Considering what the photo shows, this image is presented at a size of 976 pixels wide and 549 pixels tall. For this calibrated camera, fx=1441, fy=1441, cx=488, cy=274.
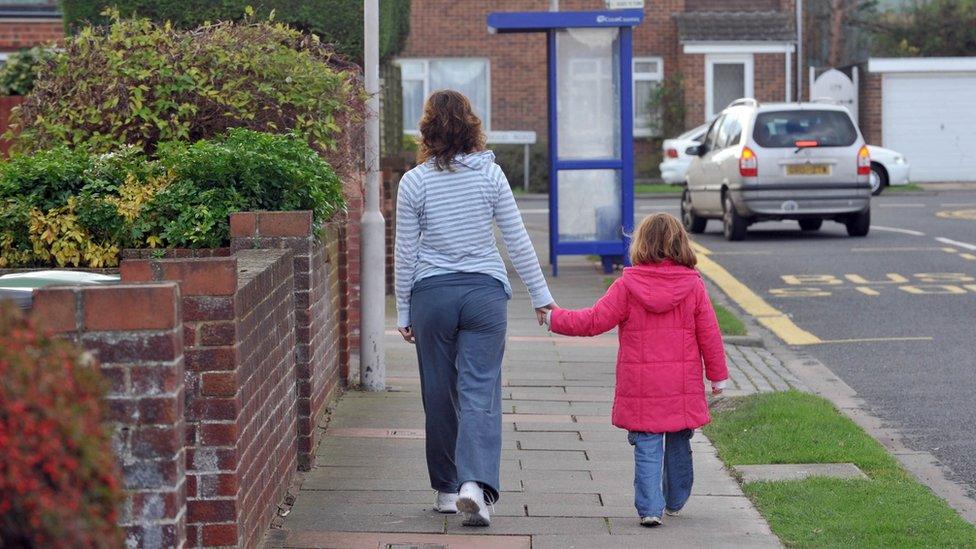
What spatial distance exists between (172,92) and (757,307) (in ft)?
22.0

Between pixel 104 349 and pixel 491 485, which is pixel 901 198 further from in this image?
pixel 104 349

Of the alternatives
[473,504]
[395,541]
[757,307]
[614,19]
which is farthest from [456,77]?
[395,541]

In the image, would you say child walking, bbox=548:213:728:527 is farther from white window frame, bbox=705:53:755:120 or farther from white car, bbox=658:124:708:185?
white window frame, bbox=705:53:755:120

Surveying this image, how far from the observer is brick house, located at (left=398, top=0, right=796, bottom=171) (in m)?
33.1

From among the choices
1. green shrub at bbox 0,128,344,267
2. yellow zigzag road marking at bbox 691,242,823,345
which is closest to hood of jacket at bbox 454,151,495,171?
green shrub at bbox 0,128,344,267

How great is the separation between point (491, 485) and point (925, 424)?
3365mm

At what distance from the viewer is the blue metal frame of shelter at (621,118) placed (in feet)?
47.7

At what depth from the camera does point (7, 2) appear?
60.9 ft

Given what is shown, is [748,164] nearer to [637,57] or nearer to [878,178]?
[878,178]

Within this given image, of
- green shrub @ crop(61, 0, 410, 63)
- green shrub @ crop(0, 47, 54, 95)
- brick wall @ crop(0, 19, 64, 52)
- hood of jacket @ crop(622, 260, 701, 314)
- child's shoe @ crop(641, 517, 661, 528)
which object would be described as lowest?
child's shoe @ crop(641, 517, 661, 528)

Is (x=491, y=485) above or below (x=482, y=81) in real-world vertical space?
below

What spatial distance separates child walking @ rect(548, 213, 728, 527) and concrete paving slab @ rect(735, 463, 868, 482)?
75 cm

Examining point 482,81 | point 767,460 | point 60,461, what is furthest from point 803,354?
point 482,81

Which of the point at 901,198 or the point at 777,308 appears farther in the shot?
the point at 901,198
